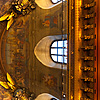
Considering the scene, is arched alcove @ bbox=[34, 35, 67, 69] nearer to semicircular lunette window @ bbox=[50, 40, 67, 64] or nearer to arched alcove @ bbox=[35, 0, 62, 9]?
semicircular lunette window @ bbox=[50, 40, 67, 64]

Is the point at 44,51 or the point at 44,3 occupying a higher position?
the point at 44,3

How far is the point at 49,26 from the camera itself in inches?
255

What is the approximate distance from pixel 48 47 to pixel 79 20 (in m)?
3.15

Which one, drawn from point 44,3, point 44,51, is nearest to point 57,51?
point 44,51

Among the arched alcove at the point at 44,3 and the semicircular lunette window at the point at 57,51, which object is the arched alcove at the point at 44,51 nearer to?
the semicircular lunette window at the point at 57,51

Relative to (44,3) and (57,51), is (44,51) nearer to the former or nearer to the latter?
(57,51)

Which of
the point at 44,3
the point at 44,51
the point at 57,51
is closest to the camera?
the point at 44,3

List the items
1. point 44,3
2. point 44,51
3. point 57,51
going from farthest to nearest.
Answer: point 44,51, point 57,51, point 44,3

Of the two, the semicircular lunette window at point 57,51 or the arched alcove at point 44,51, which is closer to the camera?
the arched alcove at point 44,51

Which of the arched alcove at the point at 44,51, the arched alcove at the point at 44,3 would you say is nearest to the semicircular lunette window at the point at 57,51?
Result: the arched alcove at the point at 44,51

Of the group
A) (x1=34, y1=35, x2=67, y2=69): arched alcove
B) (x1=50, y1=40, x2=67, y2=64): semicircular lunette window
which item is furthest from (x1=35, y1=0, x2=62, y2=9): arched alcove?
(x1=50, y1=40, x2=67, y2=64): semicircular lunette window

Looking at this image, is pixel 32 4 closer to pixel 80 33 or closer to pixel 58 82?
pixel 80 33

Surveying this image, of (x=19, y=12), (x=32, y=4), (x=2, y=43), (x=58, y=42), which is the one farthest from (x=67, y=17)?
(x=2, y=43)

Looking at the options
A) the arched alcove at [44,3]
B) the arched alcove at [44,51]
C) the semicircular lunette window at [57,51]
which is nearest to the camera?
the arched alcove at [44,3]
